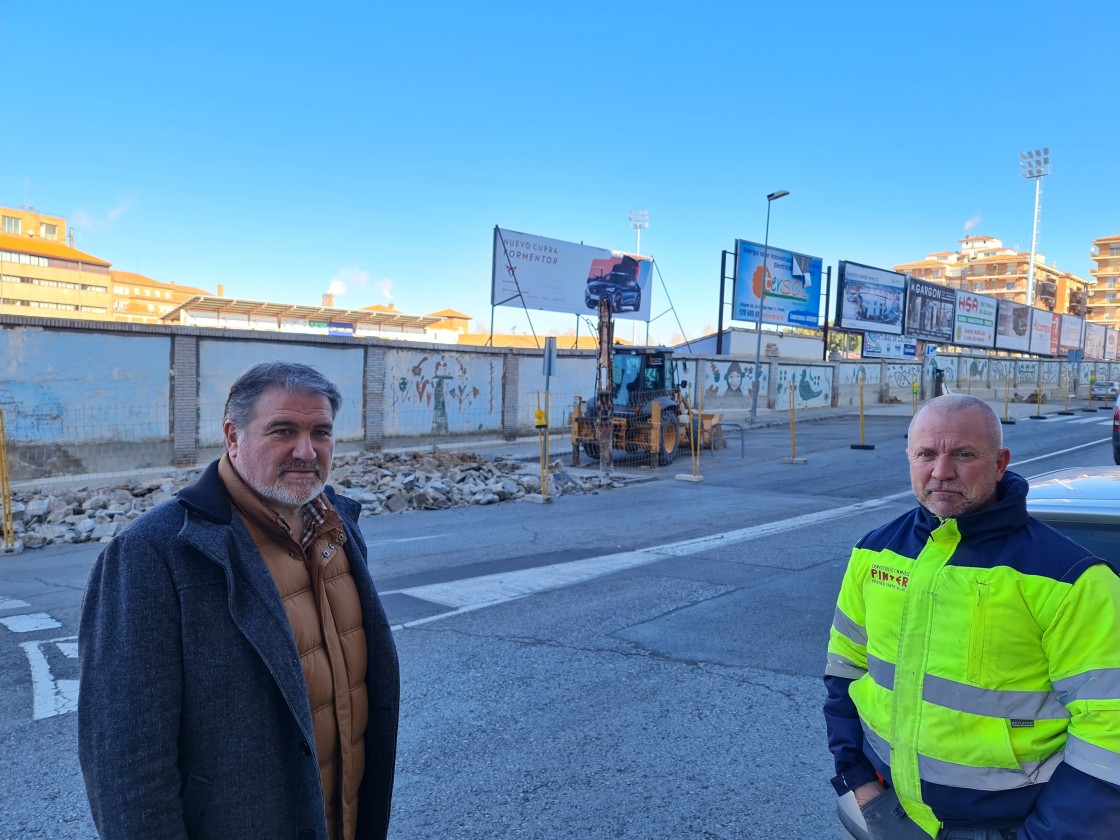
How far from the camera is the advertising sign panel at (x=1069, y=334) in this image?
74.4 metres

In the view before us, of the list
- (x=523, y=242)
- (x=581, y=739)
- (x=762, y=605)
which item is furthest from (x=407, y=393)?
(x=581, y=739)

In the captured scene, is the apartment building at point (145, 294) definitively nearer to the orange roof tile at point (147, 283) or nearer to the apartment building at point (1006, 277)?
the orange roof tile at point (147, 283)

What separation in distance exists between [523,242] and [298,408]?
30.1 m

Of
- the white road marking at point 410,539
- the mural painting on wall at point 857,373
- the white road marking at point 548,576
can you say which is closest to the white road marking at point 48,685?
the white road marking at point 548,576

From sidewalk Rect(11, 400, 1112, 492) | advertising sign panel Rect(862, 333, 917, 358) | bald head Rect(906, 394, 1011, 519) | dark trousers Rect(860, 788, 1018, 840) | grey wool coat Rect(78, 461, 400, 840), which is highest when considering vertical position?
advertising sign panel Rect(862, 333, 917, 358)

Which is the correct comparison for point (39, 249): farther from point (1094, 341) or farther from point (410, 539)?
point (1094, 341)

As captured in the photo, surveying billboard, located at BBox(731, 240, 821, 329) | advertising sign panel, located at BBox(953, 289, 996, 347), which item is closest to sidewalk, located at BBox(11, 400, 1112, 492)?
billboard, located at BBox(731, 240, 821, 329)

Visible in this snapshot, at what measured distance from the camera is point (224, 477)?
1979 millimetres

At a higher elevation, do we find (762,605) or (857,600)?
(857,600)

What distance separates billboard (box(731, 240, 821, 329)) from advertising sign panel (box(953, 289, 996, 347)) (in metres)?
20.3

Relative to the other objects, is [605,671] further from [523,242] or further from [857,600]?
[523,242]

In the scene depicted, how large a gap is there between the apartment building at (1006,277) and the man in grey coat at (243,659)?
418 feet

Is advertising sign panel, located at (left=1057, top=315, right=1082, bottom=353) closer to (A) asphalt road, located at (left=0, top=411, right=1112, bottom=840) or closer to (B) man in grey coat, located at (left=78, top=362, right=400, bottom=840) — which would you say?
(A) asphalt road, located at (left=0, top=411, right=1112, bottom=840)

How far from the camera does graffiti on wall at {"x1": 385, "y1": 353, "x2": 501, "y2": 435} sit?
2161 cm
